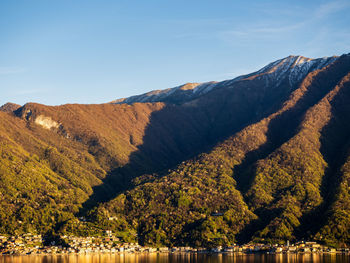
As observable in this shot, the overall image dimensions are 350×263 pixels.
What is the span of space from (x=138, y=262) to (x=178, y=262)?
12876 millimetres

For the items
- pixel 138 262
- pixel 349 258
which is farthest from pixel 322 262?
pixel 138 262

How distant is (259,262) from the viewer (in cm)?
17612

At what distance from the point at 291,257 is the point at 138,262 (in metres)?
51.3

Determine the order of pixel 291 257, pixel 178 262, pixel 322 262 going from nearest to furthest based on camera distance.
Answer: pixel 322 262, pixel 178 262, pixel 291 257

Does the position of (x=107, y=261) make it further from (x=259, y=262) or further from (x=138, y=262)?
(x=259, y=262)

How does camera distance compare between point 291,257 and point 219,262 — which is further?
point 291,257

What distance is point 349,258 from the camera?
185m

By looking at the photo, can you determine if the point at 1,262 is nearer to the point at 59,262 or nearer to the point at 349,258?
the point at 59,262

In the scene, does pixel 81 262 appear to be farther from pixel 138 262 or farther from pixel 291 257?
pixel 291 257

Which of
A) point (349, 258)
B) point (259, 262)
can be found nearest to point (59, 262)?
point (259, 262)

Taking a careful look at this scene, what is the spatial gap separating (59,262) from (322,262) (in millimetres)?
79854

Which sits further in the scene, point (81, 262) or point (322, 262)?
point (81, 262)

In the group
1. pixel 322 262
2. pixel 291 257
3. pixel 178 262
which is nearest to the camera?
pixel 322 262

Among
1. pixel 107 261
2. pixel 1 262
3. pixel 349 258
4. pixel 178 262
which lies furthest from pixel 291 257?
pixel 1 262
